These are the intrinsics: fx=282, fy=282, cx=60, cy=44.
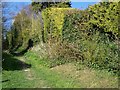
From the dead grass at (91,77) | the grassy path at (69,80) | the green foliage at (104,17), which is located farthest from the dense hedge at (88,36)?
the grassy path at (69,80)

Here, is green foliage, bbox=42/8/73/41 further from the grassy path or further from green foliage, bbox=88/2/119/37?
the grassy path

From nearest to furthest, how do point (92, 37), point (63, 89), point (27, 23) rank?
point (63, 89), point (92, 37), point (27, 23)

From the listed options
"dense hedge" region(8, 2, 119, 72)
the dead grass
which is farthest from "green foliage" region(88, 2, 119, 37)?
the dead grass

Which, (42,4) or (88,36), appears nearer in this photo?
(88,36)

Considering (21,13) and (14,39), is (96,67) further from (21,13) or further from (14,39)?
(21,13)

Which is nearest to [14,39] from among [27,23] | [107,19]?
[27,23]

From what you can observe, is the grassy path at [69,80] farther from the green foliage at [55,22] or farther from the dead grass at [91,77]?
the green foliage at [55,22]

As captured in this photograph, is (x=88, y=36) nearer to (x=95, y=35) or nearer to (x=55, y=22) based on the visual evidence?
(x=95, y=35)

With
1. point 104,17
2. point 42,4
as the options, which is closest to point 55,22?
point 104,17

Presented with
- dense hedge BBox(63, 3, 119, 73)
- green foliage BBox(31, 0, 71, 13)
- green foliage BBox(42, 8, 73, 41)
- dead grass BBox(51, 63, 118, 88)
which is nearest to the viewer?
dead grass BBox(51, 63, 118, 88)

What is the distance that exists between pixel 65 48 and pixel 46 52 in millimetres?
2362

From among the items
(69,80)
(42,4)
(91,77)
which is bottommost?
(69,80)

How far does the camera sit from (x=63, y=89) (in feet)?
28.2

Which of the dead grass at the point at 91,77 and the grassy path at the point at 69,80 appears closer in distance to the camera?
the dead grass at the point at 91,77
